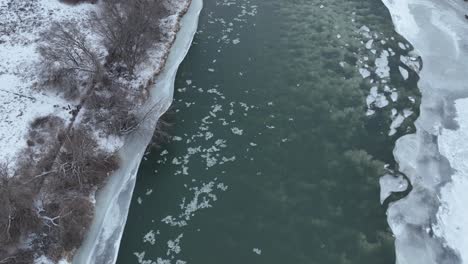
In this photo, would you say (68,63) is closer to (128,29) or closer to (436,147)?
(128,29)

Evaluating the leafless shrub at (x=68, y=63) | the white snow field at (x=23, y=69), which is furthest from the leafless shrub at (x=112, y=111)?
the white snow field at (x=23, y=69)

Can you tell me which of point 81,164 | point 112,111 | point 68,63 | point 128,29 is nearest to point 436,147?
point 112,111

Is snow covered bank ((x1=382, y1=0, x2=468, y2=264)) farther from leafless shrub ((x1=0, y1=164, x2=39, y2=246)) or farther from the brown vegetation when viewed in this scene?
leafless shrub ((x1=0, y1=164, x2=39, y2=246))

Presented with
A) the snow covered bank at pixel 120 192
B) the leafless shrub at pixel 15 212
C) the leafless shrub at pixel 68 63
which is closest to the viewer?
the leafless shrub at pixel 15 212

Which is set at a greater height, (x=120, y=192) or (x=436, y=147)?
(x=436, y=147)

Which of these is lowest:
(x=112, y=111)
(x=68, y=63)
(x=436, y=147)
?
(x=112, y=111)

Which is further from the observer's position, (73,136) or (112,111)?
(112,111)

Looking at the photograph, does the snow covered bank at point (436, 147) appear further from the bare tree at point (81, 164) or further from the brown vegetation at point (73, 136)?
the bare tree at point (81, 164)
